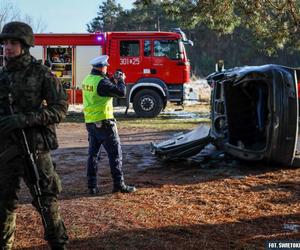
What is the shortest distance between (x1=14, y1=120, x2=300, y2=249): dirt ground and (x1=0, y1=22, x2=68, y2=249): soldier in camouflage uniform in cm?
56

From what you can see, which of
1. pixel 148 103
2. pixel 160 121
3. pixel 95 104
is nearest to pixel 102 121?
pixel 95 104

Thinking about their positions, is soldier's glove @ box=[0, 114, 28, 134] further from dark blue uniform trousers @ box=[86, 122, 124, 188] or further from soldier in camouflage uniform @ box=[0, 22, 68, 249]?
dark blue uniform trousers @ box=[86, 122, 124, 188]

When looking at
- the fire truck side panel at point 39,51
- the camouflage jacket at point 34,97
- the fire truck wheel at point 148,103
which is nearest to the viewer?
the camouflage jacket at point 34,97

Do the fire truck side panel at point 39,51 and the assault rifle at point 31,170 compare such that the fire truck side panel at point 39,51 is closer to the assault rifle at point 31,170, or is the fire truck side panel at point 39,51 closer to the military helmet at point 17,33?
the military helmet at point 17,33

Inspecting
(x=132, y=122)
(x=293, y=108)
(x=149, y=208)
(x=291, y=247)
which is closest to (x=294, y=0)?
(x=293, y=108)

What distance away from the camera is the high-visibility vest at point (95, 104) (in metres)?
6.29

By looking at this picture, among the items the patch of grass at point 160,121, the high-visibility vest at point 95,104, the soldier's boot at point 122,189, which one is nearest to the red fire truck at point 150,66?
the patch of grass at point 160,121

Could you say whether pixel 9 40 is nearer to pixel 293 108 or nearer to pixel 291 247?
pixel 291 247

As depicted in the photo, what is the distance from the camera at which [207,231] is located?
4762 millimetres

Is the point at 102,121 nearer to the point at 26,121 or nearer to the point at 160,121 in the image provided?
the point at 26,121

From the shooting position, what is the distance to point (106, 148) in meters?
6.35

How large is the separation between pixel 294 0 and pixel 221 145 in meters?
2.46

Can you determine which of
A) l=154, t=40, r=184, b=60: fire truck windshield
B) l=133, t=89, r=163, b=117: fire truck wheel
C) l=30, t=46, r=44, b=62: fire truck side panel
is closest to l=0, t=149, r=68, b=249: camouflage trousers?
l=133, t=89, r=163, b=117: fire truck wheel

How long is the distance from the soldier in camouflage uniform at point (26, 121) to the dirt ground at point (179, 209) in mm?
555
